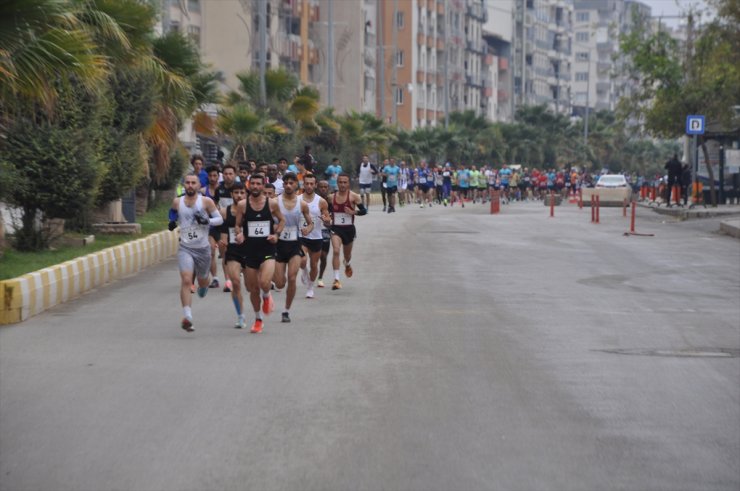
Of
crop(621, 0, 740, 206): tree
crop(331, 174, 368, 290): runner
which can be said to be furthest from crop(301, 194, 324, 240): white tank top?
crop(621, 0, 740, 206): tree

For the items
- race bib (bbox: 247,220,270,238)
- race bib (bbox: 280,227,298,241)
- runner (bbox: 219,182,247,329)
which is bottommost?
runner (bbox: 219,182,247,329)

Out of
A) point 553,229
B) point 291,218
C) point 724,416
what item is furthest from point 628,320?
point 553,229

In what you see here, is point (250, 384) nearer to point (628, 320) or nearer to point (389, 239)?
point (628, 320)

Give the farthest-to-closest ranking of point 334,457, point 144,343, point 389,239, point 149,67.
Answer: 1. point 389,239
2. point 149,67
3. point 144,343
4. point 334,457

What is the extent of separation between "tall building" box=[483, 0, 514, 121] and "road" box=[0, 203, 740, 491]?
110 meters

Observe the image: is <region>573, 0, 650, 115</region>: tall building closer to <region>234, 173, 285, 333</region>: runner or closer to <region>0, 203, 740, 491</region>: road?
<region>0, 203, 740, 491</region>: road

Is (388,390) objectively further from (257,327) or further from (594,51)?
(594,51)

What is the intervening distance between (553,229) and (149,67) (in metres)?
13.5

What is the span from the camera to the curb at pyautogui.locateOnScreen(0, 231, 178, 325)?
15.1m

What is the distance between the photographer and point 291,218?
14977 mm

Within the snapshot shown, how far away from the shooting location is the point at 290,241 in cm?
1498

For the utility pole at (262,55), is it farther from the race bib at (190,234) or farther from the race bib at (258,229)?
the race bib at (258,229)

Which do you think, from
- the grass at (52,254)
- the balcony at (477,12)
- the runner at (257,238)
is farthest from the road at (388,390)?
the balcony at (477,12)

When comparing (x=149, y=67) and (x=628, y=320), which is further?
(x=149, y=67)
